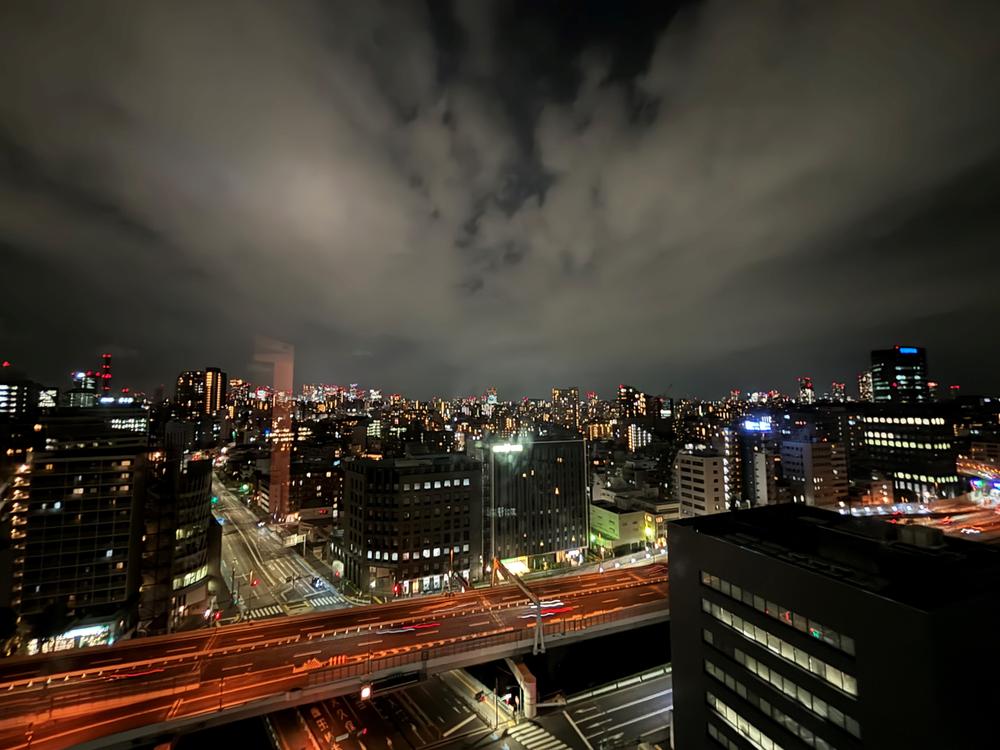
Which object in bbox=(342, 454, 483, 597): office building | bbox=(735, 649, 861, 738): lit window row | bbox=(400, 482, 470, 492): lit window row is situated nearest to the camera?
bbox=(735, 649, 861, 738): lit window row

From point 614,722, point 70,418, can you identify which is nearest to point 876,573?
point 614,722

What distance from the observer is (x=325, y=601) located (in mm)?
37812

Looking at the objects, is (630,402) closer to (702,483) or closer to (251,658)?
(702,483)

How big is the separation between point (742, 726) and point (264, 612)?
35323mm

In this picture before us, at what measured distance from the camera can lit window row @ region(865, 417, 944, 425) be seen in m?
68.1

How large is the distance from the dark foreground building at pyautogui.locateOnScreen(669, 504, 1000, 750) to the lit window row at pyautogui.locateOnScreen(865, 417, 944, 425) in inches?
2775

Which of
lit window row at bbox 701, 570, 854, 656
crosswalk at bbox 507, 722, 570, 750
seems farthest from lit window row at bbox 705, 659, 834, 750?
crosswalk at bbox 507, 722, 570, 750

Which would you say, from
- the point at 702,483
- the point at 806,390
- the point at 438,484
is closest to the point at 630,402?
the point at 806,390

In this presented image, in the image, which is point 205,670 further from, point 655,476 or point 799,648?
point 655,476

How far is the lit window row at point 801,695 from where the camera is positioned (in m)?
13.0

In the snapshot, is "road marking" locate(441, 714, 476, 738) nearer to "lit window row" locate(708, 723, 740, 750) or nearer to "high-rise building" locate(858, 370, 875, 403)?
"lit window row" locate(708, 723, 740, 750)

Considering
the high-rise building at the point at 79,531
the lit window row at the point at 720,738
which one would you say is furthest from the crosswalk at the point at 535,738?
the high-rise building at the point at 79,531

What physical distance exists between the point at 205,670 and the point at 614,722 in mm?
20253

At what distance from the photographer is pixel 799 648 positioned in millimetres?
14539
